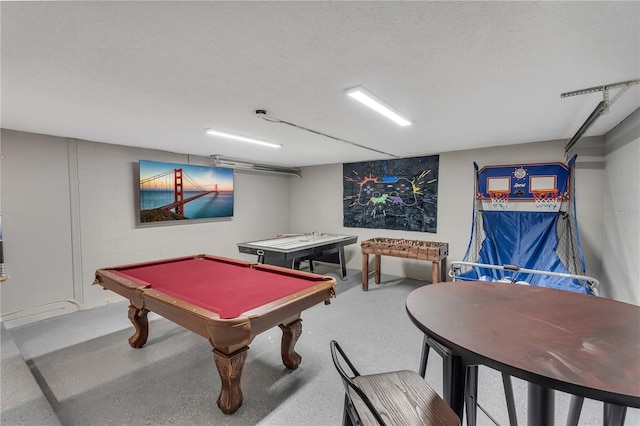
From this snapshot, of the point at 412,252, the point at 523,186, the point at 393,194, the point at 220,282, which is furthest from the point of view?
the point at 393,194

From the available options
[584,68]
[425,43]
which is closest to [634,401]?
[425,43]

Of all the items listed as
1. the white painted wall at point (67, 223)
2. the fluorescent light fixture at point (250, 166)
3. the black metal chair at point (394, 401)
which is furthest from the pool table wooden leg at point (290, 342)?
the fluorescent light fixture at point (250, 166)

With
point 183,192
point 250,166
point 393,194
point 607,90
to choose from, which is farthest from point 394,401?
point 250,166

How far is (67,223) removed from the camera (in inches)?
140

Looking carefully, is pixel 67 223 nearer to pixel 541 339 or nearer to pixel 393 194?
pixel 541 339

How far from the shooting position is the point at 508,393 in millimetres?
1395

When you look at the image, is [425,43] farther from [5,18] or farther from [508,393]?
[5,18]

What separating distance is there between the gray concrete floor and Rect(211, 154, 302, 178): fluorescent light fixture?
278cm

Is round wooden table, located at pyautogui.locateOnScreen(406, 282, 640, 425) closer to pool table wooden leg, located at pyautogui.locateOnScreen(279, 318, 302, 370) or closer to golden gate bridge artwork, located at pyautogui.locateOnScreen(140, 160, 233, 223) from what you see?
pool table wooden leg, located at pyautogui.locateOnScreen(279, 318, 302, 370)

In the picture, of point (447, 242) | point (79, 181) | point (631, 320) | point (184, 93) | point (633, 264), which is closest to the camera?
point (631, 320)

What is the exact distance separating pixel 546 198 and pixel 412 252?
200cm

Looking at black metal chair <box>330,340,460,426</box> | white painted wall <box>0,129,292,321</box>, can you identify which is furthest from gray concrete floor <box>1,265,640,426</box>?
black metal chair <box>330,340,460,426</box>

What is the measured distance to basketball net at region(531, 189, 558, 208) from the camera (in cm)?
387

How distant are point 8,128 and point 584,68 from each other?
5278mm
